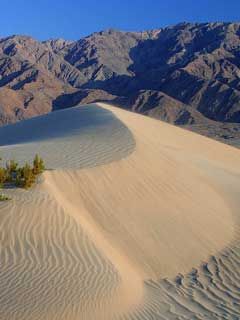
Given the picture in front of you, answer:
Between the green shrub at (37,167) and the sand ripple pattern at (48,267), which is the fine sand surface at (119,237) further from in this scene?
the green shrub at (37,167)

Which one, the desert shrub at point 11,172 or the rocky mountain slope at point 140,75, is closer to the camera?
the desert shrub at point 11,172

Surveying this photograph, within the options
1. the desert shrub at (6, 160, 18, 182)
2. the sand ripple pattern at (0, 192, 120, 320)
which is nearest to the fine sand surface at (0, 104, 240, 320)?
the sand ripple pattern at (0, 192, 120, 320)

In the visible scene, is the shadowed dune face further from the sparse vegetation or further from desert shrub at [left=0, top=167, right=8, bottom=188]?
→ desert shrub at [left=0, top=167, right=8, bottom=188]

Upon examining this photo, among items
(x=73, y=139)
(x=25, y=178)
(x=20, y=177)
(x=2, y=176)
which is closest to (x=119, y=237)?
(x=25, y=178)

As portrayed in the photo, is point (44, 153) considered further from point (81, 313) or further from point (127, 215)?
point (81, 313)

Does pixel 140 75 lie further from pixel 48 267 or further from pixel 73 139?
pixel 48 267

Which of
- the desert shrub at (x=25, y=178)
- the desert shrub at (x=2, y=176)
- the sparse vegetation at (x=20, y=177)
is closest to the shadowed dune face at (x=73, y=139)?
the sparse vegetation at (x=20, y=177)
